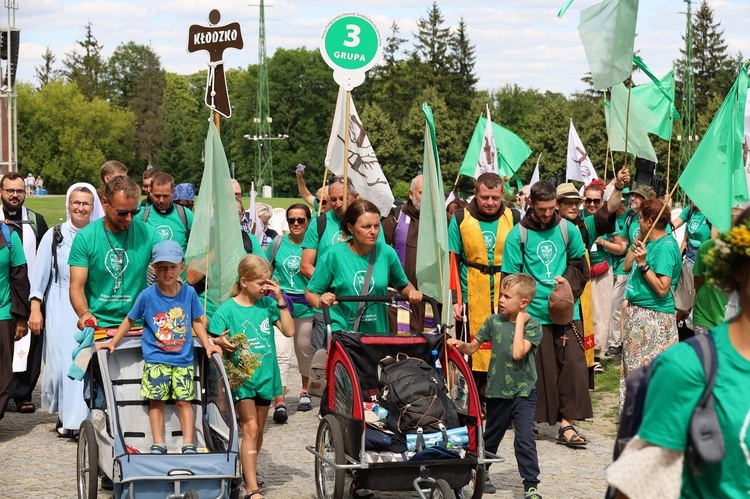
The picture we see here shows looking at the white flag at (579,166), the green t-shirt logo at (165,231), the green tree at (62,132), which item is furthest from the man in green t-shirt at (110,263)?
the green tree at (62,132)

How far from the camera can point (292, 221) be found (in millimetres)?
10539

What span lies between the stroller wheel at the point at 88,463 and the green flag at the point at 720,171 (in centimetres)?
430

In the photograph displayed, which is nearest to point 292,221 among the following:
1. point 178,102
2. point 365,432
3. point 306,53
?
point 365,432

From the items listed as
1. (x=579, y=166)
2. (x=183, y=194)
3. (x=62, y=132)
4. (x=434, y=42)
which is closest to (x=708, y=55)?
(x=434, y=42)

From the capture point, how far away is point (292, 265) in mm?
10531

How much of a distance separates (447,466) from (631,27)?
17.0 ft

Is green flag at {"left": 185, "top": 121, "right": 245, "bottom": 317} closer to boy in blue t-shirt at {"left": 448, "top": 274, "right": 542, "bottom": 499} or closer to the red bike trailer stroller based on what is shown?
the red bike trailer stroller

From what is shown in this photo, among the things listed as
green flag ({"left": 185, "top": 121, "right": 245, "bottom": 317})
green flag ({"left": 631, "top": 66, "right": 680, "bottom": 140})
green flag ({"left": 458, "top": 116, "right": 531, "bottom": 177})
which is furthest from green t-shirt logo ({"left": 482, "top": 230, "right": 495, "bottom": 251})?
green flag ({"left": 458, "top": 116, "right": 531, "bottom": 177})

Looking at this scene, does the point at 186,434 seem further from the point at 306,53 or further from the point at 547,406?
the point at 306,53

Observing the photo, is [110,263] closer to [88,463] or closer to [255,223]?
[88,463]

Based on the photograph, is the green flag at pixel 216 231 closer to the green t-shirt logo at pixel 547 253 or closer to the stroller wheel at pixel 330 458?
the stroller wheel at pixel 330 458

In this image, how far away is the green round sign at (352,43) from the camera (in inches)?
389

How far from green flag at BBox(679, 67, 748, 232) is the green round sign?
113 inches

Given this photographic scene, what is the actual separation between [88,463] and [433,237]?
8.97 ft
